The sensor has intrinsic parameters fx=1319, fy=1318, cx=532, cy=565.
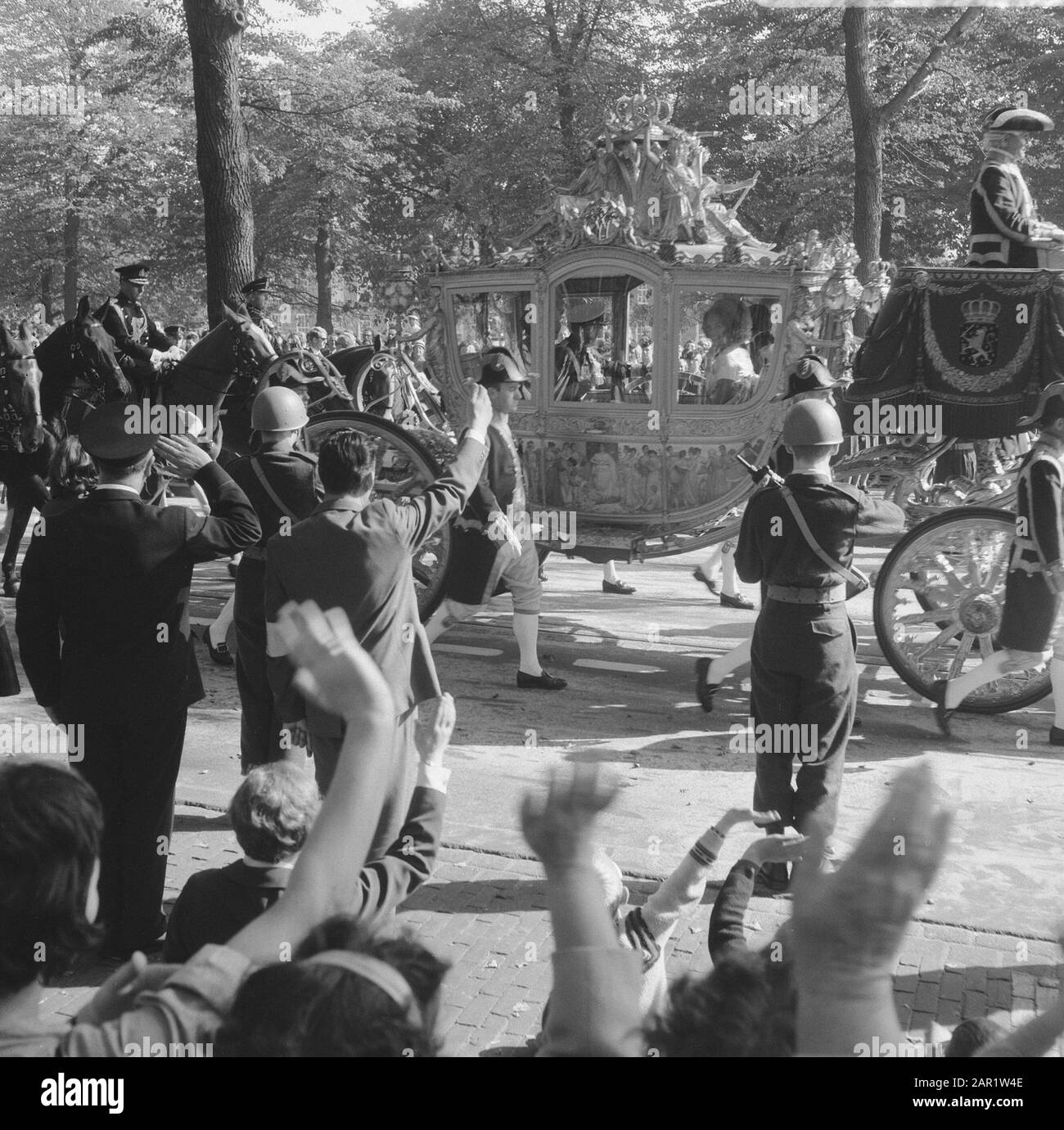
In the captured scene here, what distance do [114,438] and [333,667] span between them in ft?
7.47

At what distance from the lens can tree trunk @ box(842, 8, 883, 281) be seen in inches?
581

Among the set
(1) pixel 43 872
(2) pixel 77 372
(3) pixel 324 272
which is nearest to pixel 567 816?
(1) pixel 43 872

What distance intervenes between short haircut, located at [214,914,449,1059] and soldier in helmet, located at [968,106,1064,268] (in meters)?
6.86

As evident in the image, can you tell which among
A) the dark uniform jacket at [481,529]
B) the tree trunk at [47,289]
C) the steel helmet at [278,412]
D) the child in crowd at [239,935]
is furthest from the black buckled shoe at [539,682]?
the tree trunk at [47,289]

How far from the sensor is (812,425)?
5.21 m

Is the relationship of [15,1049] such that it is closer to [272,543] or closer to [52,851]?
[52,851]

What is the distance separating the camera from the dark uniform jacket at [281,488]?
620cm

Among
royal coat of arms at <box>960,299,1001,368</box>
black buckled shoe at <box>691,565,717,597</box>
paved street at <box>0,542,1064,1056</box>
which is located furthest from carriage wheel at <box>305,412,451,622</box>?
royal coat of arms at <box>960,299,1001,368</box>

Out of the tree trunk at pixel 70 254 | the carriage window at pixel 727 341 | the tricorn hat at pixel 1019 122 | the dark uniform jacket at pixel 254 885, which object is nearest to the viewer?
the dark uniform jacket at pixel 254 885

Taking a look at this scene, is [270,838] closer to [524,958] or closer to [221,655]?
[524,958]

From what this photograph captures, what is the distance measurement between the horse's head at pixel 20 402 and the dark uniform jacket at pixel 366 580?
702cm

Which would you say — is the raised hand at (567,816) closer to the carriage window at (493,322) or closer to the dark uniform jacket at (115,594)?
the dark uniform jacket at (115,594)

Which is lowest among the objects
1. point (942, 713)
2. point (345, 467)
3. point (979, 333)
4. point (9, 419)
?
point (942, 713)

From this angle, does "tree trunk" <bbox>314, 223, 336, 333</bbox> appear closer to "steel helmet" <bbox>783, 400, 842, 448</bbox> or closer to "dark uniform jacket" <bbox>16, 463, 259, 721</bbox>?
"steel helmet" <bbox>783, 400, 842, 448</bbox>
